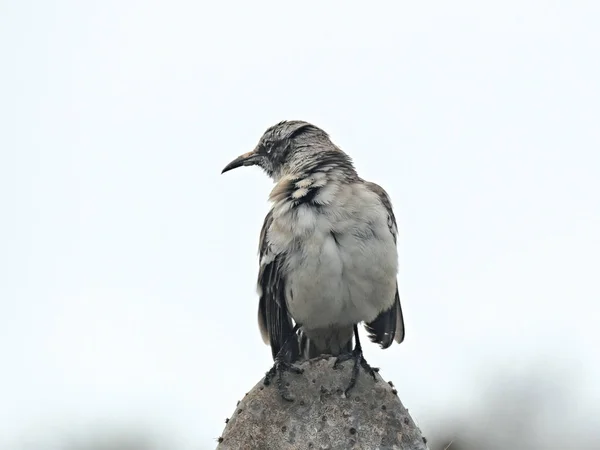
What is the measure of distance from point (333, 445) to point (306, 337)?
7.31 feet

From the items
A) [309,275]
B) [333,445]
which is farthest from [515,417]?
[333,445]

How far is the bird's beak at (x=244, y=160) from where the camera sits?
1062cm

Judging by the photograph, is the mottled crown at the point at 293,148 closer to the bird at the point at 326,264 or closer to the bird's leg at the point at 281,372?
the bird at the point at 326,264

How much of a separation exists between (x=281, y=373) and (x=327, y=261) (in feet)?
3.79

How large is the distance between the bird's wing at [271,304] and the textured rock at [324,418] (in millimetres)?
1346

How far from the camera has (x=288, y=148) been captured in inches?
404

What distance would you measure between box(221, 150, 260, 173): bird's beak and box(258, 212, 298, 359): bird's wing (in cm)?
135

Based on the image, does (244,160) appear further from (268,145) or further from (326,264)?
(326,264)

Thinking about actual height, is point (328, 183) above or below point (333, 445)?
above

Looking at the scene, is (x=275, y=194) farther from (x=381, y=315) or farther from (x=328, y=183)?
(x=381, y=315)

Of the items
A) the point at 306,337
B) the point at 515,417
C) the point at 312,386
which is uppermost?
the point at 515,417

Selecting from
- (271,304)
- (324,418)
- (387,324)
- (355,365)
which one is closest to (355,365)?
(355,365)

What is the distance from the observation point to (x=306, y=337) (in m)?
9.42

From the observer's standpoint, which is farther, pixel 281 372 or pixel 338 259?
pixel 338 259
